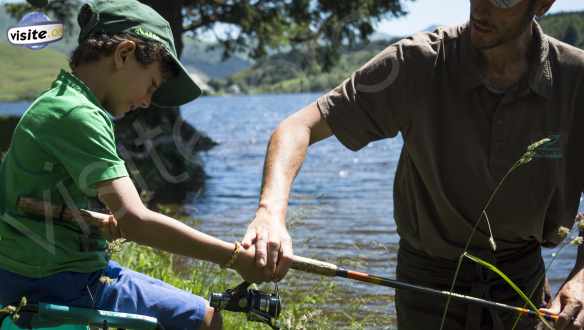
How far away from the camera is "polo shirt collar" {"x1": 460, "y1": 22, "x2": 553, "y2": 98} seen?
3.45 m

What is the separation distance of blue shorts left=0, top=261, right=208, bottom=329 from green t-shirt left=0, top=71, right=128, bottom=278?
1.8 inches

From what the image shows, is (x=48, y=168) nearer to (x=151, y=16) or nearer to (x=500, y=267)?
(x=151, y=16)

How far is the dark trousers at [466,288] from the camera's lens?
11.7 feet

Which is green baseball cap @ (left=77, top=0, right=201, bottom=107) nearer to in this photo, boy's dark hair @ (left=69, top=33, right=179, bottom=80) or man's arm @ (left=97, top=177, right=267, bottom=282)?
boy's dark hair @ (left=69, top=33, right=179, bottom=80)

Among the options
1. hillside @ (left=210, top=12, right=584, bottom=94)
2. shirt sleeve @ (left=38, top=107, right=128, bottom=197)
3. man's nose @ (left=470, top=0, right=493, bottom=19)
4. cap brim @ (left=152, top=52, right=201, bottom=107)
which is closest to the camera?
shirt sleeve @ (left=38, top=107, right=128, bottom=197)

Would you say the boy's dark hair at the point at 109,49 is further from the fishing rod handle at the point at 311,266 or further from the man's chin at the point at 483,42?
the man's chin at the point at 483,42

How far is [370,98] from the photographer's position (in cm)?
351

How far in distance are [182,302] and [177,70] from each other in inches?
40.0

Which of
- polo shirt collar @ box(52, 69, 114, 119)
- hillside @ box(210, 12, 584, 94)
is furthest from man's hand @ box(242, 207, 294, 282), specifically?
hillside @ box(210, 12, 584, 94)

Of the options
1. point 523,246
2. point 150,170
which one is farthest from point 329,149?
point 523,246

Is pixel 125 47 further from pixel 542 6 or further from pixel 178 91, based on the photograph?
pixel 542 6

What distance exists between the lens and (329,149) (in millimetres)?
30312

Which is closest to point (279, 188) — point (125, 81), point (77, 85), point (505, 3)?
point (125, 81)

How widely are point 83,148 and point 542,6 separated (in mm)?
2058
